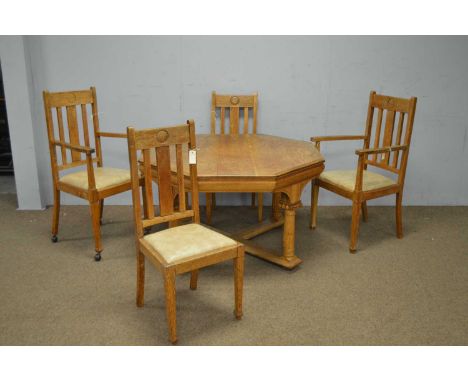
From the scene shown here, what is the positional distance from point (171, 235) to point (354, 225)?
148 centimetres

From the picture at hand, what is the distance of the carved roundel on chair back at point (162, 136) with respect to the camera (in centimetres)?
245

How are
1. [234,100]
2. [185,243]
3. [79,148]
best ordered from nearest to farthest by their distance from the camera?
[185,243] → [79,148] → [234,100]

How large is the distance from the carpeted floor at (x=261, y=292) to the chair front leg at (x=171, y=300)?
94 mm

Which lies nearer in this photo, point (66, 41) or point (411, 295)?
point (411, 295)

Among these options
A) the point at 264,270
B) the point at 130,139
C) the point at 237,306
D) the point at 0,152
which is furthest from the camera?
→ the point at 0,152

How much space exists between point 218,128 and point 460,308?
2409mm

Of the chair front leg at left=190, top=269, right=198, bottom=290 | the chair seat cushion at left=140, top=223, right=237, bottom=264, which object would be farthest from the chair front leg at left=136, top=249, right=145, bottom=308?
the chair front leg at left=190, top=269, right=198, bottom=290

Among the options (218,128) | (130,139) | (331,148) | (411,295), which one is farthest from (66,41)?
(411,295)

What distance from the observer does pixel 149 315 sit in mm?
2686

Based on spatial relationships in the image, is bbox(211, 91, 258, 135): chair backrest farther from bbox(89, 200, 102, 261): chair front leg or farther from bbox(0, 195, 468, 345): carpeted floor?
bbox(89, 200, 102, 261): chair front leg

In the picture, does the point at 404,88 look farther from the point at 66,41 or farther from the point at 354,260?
the point at 66,41

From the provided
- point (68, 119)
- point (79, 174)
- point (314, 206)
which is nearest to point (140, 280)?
point (79, 174)

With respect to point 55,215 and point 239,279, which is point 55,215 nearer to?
point 55,215

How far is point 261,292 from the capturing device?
115 inches
